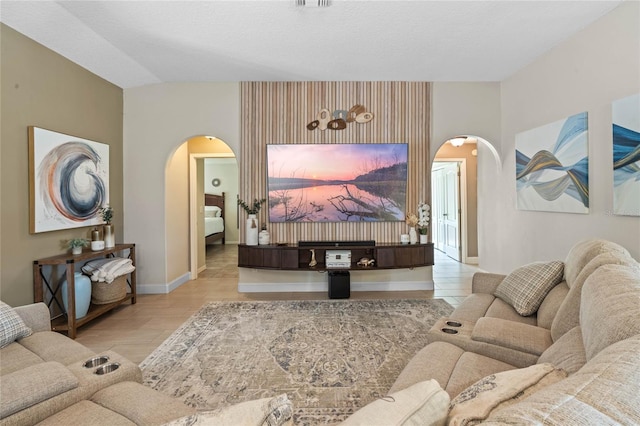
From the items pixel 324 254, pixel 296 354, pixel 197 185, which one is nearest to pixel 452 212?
pixel 324 254

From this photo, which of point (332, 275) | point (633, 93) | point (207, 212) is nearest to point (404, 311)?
Answer: point (332, 275)

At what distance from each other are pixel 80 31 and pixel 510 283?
442 cm

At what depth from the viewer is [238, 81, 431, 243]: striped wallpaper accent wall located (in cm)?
468

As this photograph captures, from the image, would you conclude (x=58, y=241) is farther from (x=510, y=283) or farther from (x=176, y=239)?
(x=510, y=283)

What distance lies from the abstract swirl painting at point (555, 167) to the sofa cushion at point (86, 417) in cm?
390

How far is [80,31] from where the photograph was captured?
321 cm

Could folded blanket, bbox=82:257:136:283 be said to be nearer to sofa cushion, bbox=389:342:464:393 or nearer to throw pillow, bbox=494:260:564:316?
sofa cushion, bbox=389:342:464:393

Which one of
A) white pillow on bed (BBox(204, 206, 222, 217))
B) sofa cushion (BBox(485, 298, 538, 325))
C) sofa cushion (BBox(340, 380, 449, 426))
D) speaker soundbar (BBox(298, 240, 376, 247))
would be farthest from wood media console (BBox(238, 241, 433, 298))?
white pillow on bed (BBox(204, 206, 222, 217))

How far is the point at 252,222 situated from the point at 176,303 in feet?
4.57

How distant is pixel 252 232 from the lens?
455 cm

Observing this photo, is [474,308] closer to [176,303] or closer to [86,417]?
[86,417]

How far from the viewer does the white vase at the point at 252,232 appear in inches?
179

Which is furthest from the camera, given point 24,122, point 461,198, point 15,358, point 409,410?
point 461,198

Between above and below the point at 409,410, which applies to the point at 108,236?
above
